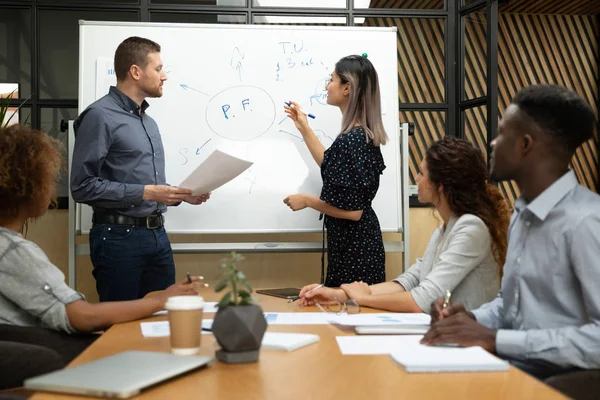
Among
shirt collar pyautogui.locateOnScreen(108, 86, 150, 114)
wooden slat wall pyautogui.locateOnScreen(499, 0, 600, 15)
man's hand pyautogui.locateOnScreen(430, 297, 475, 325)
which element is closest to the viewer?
man's hand pyautogui.locateOnScreen(430, 297, 475, 325)

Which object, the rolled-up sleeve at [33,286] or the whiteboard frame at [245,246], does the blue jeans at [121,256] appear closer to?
the whiteboard frame at [245,246]

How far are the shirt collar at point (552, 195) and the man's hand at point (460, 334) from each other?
314mm

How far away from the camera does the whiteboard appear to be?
141 inches

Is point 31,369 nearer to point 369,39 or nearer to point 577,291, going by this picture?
point 577,291

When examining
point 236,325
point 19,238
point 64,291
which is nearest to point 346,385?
point 236,325

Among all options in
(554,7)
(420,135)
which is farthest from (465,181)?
(554,7)

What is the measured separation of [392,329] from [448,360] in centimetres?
34

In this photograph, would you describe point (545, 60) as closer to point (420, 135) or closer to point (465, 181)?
point (420, 135)

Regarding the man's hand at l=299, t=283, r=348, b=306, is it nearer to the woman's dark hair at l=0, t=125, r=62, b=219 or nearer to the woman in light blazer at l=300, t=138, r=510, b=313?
the woman in light blazer at l=300, t=138, r=510, b=313

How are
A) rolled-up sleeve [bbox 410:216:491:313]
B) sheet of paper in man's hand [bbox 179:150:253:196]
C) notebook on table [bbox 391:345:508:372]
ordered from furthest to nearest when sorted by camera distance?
1. sheet of paper in man's hand [bbox 179:150:253:196]
2. rolled-up sleeve [bbox 410:216:491:313]
3. notebook on table [bbox 391:345:508:372]

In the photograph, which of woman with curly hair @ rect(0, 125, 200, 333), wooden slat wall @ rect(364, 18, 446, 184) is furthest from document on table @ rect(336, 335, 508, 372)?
wooden slat wall @ rect(364, 18, 446, 184)

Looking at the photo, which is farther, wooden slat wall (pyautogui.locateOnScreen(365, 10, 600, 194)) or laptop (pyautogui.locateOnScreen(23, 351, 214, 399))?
wooden slat wall (pyautogui.locateOnScreen(365, 10, 600, 194))

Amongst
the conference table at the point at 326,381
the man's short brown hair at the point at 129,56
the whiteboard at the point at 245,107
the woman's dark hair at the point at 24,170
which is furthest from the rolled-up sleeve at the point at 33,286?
the whiteboard at the point at 245,107

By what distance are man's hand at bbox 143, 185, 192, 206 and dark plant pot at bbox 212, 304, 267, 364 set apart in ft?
5.76
